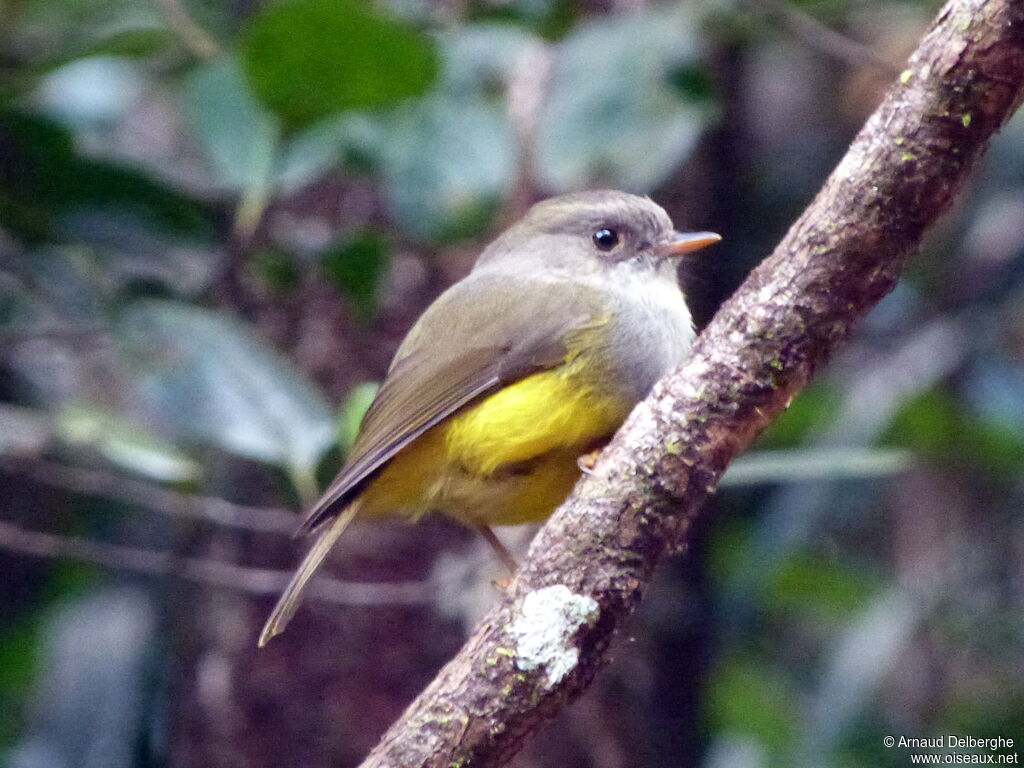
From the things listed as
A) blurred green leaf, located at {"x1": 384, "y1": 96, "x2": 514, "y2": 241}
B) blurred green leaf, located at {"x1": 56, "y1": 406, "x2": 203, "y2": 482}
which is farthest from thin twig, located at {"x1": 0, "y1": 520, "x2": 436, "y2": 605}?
blurred green leaf, located at {"x1": 384, "y1": 96, "x2": 514, "y2": 241}

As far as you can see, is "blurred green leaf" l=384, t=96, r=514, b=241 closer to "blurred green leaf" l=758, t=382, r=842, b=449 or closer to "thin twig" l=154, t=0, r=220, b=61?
"thin twig" l=154, t=0, r=220, b=61

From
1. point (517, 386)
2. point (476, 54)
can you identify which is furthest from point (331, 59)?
point (517, 386)

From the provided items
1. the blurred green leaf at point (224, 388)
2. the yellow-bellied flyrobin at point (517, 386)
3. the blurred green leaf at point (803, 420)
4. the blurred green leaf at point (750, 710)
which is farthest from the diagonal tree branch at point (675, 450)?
the blurred green leaf at point (750, 710)

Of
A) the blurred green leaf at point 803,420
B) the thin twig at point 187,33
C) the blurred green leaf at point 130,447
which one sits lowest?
the blurred green leaf at point 803,420

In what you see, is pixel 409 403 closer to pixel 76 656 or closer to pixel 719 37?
pixel 76 656

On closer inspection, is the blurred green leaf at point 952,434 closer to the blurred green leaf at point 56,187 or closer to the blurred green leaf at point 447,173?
the blurred green leaf at point 447,173

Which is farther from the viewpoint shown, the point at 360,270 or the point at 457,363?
the point at 360,270

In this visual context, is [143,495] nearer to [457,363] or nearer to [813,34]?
[457,363]
